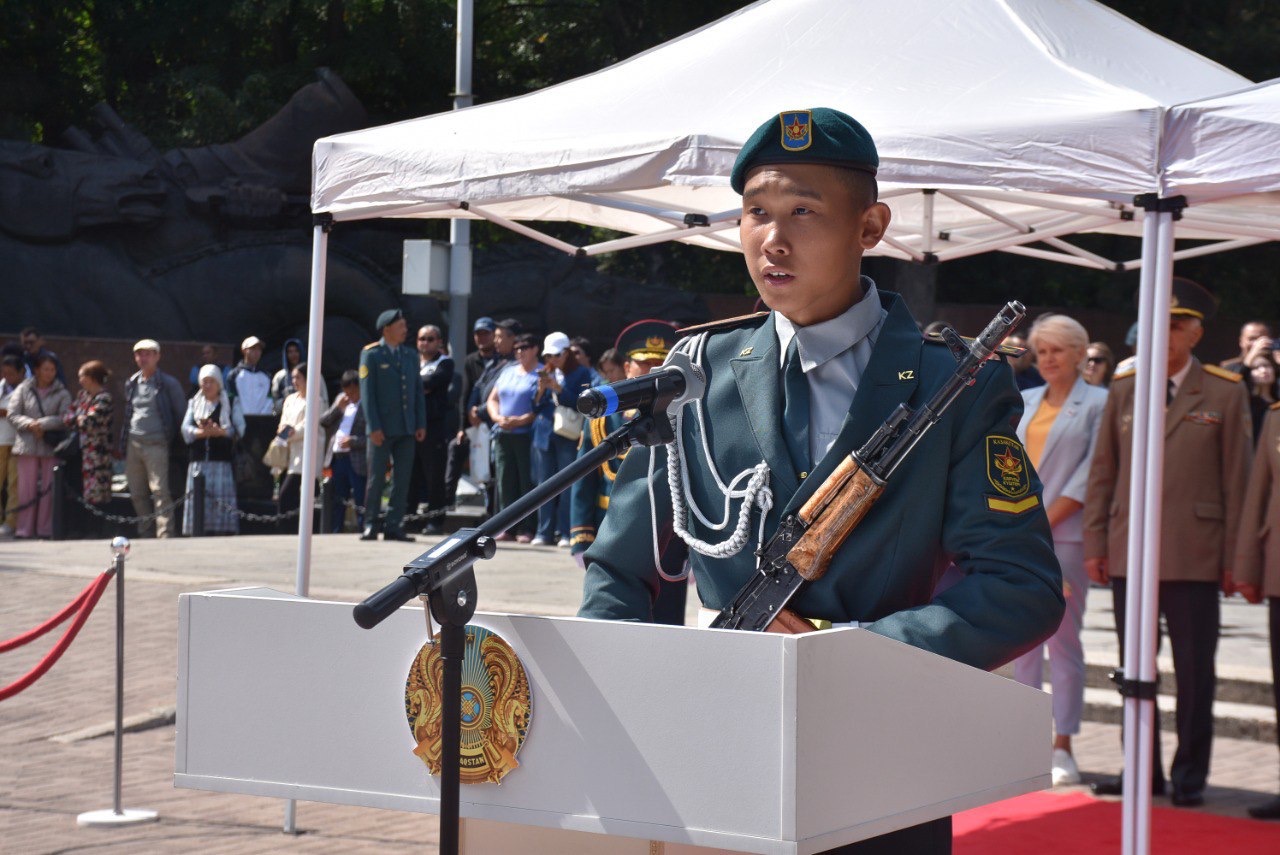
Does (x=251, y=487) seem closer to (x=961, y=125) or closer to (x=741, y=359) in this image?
(x=961, y=125)

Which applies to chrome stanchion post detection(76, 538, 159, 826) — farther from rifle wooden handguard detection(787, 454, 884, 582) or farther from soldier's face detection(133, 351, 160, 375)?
soldier's face detection(133, 351, 160, 375)

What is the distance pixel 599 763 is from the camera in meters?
2.21

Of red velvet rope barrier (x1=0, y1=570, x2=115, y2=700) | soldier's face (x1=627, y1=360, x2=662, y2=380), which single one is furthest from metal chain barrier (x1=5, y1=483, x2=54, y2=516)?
red velvet rope barrier (x1=0, y1=570, x2=115, y2=700)

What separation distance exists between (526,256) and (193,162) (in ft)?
19.0

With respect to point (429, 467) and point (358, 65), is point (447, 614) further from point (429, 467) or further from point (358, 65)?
point (358, 65)

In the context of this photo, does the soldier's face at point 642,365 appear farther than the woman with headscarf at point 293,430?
No

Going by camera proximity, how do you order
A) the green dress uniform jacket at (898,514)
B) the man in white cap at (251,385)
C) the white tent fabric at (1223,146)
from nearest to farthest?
1. the green dress uniform jacket at (898,514)
2. the white tent fabric at (1223,146)
3. the man in white cap at (251,385)

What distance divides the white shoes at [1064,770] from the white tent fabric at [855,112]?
2.52 m

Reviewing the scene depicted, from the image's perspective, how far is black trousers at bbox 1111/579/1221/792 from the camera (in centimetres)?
734

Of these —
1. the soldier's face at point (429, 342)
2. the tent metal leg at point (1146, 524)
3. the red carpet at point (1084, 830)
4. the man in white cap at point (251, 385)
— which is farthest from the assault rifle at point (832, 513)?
the man in white cap at point (251, 385)

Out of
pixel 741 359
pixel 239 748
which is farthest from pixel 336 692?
pixel 741 359

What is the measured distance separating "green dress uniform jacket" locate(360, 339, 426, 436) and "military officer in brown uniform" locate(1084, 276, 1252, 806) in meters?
8.40

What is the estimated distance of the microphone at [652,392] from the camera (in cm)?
246

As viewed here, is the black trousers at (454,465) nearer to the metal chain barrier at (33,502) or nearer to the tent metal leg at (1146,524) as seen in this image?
the metal chain barrier at (33,502)
